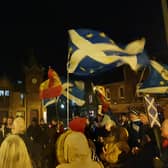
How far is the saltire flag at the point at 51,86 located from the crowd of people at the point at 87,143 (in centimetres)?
38

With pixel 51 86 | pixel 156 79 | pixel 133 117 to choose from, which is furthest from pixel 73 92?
pixel 156 79

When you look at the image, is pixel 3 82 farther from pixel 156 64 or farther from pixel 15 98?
pixel 156 64

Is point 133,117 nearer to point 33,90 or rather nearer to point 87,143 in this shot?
point 33,90

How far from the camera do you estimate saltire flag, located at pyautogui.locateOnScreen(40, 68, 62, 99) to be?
487 centimetres

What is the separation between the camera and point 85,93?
17.8 feet

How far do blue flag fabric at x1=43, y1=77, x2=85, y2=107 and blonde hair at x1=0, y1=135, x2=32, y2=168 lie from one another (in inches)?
39.9

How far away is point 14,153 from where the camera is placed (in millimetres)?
3943

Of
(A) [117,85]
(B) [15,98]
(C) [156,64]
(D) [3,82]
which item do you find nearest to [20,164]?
(B) [15,98]

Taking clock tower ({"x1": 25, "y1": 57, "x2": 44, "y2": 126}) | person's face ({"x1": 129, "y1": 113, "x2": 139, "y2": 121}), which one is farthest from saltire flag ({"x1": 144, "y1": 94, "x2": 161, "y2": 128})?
clock tower ({"x1": 25, "y1": 57, "x2": 44, "y2": 126})

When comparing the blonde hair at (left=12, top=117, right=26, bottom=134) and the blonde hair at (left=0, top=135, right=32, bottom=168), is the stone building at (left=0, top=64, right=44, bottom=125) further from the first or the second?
the blonde hair at (left=0, top=135, right=32, bottom=168)

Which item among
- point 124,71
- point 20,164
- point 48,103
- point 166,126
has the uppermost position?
point 124,71

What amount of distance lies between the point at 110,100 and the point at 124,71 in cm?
62

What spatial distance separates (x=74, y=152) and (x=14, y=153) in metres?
0.69

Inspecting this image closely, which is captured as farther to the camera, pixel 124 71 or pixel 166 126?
pixel 124 71
